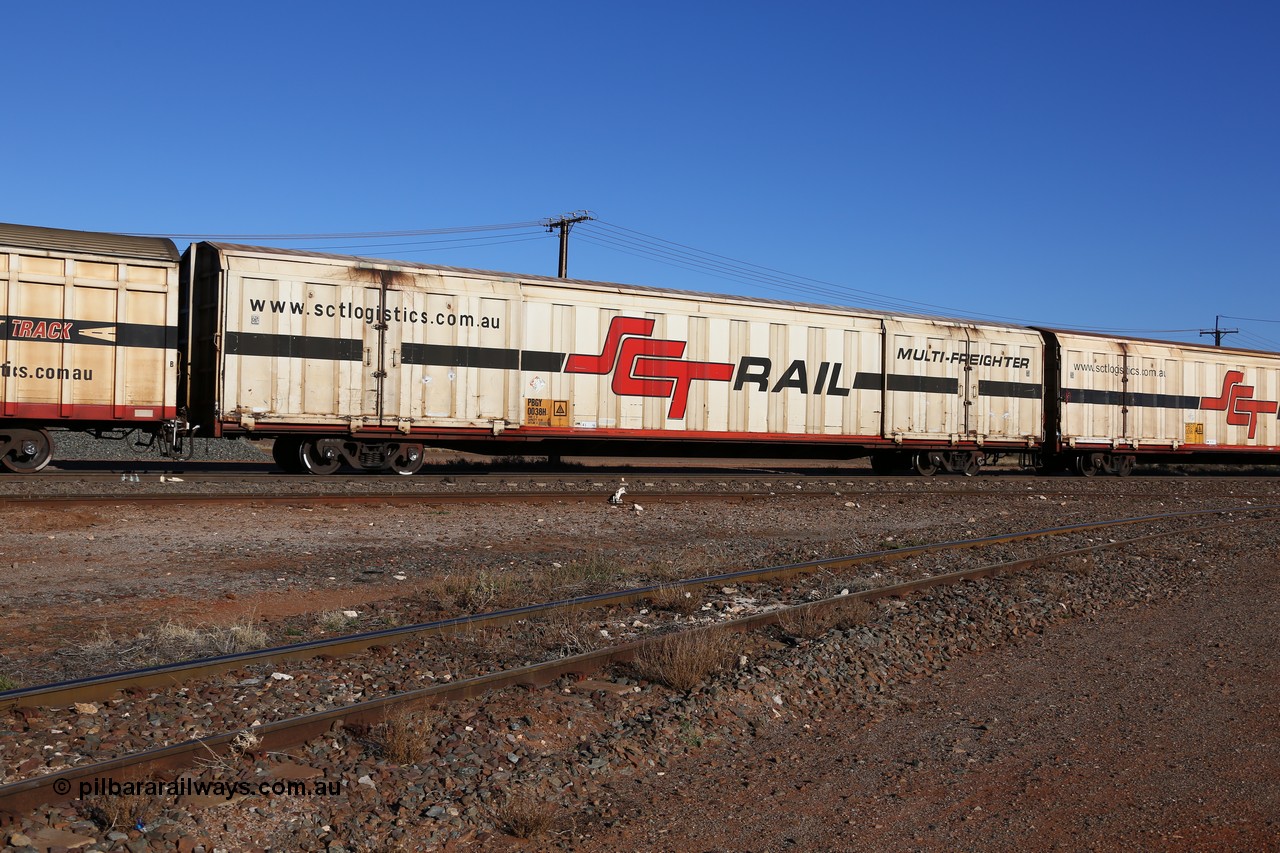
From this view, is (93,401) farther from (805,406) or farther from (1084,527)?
(1084,527)

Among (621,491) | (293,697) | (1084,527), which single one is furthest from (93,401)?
(1084,527)

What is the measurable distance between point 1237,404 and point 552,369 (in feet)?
66.9

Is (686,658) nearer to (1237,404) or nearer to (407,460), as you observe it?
(407,460)

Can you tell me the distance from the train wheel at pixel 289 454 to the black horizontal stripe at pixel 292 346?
1706 millimetres

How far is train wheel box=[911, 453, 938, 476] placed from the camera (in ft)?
75.3

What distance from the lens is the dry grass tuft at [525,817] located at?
4.02 m

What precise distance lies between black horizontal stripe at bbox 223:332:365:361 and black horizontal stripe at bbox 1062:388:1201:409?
1698cm

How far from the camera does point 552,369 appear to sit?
58.8 feet

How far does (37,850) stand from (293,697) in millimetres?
1968

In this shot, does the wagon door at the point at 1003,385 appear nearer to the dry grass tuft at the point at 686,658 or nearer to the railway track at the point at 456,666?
the railway track at the point at 456,666

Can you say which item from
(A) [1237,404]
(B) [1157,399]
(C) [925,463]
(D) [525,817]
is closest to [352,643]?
(D) [525,817]
